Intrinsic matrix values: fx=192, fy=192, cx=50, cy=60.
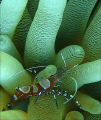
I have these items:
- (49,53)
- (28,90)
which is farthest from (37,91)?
(49,53)

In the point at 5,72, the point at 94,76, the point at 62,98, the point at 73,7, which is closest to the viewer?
the point at 5,72

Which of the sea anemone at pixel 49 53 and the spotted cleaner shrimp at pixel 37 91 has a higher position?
the sea anemone at pixel 49 53

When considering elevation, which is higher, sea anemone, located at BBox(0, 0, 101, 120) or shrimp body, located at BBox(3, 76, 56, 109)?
sea anemone, located at BBox(0, 0, 101, 120)

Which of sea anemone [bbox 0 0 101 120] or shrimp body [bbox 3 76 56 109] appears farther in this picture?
shrimp body [bbox 3 76 56 109]

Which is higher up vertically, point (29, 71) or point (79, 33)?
point (79, 33)

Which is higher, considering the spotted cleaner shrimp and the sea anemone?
the sea anemone

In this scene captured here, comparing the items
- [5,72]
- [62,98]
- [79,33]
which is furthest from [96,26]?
[5,72]

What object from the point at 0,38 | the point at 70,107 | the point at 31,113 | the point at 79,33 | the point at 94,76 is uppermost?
the point at 0,38

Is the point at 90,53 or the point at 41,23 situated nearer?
the point at 41,23

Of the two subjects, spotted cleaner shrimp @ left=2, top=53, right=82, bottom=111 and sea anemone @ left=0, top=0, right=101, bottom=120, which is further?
spotted cleaner shrimp @ left=2, top=53, right=82, bottom=111

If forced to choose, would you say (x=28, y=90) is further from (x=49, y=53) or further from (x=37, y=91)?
(x=49, y=53)

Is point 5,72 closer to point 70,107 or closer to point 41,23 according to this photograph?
point 41,23
